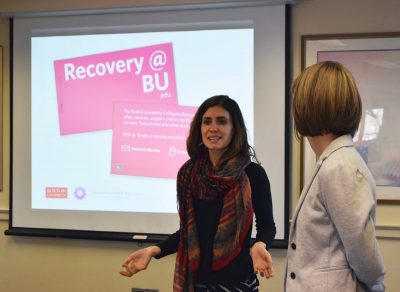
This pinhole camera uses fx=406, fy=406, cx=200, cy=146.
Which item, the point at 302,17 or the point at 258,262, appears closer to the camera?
the point at 258,262

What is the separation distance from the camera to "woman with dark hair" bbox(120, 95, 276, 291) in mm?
1494

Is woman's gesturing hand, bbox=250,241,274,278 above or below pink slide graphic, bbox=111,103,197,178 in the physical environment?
below

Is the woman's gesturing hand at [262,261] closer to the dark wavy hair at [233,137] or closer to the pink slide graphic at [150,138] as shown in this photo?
the dark wavy hair at [233,137]

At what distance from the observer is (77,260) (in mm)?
2809

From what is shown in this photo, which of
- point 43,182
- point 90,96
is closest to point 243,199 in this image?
point 90,96

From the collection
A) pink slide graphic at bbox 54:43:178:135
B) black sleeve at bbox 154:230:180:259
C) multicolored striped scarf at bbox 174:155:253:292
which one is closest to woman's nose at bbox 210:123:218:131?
multicolored striped scarf at bbox 174:155:253:292

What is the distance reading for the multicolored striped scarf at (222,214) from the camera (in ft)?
4.87

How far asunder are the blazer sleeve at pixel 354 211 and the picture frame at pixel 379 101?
1.57 meters

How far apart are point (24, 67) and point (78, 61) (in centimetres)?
39

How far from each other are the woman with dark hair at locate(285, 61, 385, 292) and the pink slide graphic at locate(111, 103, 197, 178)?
166 cm

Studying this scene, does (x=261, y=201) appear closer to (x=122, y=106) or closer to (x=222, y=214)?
(x=222, y=214)

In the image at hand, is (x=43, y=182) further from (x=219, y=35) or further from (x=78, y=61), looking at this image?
(x=219, y=35)

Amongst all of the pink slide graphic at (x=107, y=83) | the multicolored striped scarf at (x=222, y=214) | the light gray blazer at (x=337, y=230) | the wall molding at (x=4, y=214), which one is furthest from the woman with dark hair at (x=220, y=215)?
the wall molding at (x=4, y=214)

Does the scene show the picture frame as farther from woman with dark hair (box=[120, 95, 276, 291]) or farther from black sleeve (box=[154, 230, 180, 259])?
black sleeve (box=[154, 230, 180, 259])
